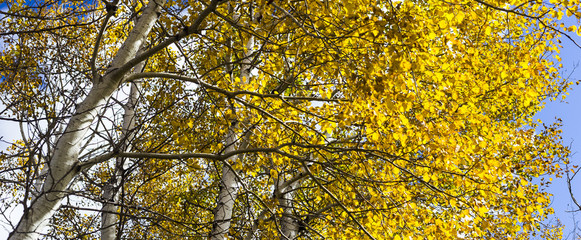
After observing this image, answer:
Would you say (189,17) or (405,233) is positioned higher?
(189,17)

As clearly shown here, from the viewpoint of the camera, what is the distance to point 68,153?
4207 mm

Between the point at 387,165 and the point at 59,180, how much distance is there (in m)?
3.28

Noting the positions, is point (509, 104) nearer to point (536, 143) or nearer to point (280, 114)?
point (536, 143)

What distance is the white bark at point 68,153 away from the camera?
4016mm

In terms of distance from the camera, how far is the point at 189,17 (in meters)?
6.21

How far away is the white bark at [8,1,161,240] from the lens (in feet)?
13.2

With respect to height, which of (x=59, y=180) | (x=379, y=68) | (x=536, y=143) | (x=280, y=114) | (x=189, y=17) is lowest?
(x=59, y=180)

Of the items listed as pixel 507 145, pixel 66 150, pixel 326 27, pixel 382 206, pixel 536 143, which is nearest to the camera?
pixel 66 150

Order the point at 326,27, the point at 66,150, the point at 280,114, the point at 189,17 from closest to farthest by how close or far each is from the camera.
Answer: the point at 66,150 → the point at 326,27 → the point at 280,114 → the point at 189,17

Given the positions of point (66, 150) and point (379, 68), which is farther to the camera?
point (66, 150)

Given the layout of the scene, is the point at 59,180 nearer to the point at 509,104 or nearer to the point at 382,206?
the point at 382,206

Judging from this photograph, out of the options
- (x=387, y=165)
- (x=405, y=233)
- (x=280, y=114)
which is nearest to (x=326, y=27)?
(x=280, y=114)

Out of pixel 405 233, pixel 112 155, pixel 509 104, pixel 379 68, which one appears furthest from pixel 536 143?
pixel 112 155

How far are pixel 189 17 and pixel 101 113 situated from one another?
2.26m
